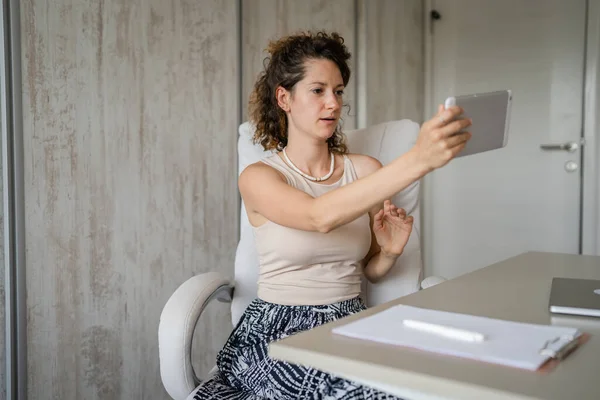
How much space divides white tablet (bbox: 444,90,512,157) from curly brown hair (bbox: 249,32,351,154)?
2.37 feet

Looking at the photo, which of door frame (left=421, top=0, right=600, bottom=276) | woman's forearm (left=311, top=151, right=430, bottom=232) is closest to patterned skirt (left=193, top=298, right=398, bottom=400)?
woman's forearm (left=311, top=151, right=430, bottom=232)

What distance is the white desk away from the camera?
2.00ft

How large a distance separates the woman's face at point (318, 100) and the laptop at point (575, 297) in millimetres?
684

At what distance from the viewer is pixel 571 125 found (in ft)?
12.4

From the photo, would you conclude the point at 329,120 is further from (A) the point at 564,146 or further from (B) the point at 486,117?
(A) the point at 564,146

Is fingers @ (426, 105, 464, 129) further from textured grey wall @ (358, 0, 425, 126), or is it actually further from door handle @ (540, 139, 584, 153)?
door handle @ (540, 139, 584, 153)

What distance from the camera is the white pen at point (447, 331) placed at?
0.75 metres

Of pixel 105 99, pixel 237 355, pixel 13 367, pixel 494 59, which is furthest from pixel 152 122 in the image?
pixel 494 59

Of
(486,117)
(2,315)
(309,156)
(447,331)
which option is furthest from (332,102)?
(2,315)

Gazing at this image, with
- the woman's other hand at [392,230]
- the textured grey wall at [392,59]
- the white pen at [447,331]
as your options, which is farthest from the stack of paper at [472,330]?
the textured grey wall at [392,59]

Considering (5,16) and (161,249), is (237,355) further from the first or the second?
(5,16)

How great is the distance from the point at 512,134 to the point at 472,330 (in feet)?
11.2

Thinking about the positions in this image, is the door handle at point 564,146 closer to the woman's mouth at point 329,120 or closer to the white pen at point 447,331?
the woman's mouth at point 329,120

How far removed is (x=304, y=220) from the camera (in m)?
1.32
